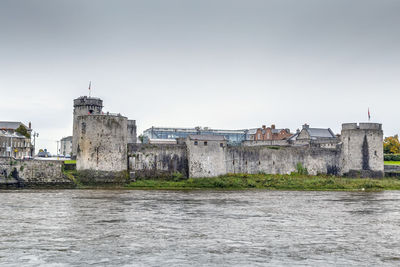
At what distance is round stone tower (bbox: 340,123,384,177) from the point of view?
47031mm

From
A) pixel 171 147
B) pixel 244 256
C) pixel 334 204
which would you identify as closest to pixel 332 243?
pixel 244 256

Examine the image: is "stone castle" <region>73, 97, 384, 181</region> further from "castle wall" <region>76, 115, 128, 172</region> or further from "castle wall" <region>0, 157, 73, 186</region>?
"castle wall" <region>0, 157, 73, 186</region>

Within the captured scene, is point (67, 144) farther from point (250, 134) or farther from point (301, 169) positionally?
point (301, 169)

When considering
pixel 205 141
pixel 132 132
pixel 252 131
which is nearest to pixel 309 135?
pixel 252 131

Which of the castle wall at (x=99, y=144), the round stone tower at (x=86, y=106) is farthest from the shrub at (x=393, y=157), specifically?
the castle wall at (x=99, y=144)

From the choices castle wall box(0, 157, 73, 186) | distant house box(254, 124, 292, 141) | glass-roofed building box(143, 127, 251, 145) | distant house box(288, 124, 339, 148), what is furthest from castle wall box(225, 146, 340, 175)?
glass-roofed building box(143, 127, 251, 145)

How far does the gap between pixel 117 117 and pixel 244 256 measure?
1077 inches

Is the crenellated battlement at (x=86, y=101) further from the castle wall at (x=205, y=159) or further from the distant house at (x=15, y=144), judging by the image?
the castle wall at (x=205, y=159)

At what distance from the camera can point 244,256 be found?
568 inches

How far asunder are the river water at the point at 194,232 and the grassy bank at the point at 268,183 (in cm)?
1161

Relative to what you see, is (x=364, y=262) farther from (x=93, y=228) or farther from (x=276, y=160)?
(x=276, y=160)

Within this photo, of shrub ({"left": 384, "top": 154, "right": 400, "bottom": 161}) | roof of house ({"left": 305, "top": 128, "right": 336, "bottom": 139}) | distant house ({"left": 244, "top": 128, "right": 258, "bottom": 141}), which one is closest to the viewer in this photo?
shrub ({"left": 384, "top": 154, "right": 400, "bottom": 161})

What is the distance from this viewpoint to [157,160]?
1682 inches

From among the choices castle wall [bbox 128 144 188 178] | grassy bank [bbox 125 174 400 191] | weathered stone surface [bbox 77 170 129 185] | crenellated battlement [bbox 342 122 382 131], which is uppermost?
crenellated battlement [bbox 342 122 382 131]
